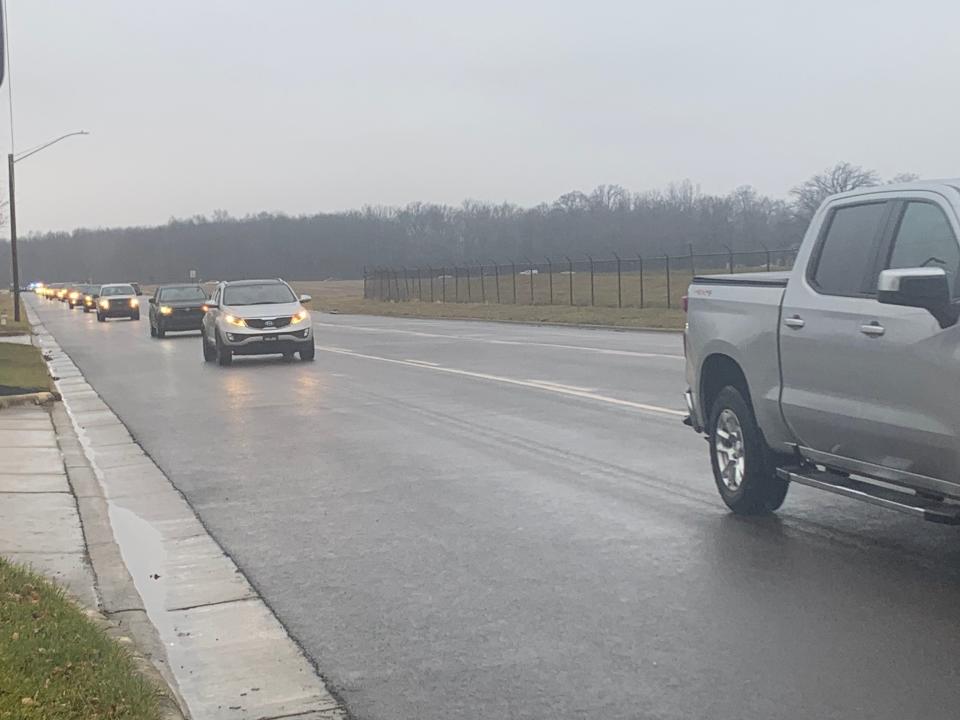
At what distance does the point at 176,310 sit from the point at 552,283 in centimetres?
3071

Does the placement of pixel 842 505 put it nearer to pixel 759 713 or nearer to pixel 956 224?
pixel 956 224

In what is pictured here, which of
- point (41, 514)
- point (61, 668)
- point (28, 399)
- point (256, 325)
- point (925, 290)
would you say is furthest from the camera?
point (256, 325)

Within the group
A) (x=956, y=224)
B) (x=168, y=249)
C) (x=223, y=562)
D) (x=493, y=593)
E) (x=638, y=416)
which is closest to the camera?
(x=956, y=224)

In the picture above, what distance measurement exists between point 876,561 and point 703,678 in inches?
87.1

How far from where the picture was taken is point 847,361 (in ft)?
22.0

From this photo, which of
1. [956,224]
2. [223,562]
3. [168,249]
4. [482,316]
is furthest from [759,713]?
[168,249]

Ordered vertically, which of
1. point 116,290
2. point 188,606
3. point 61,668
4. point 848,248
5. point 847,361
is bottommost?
point 188,606

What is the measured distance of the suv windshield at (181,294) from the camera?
1468 inches

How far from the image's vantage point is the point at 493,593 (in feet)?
21.5

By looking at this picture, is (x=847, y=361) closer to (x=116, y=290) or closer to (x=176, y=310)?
(x=176, y=310)

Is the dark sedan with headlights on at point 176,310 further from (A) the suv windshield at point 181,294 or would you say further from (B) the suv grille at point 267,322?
(B) the suv grille at point 267,322

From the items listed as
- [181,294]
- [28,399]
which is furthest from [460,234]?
[28,399]

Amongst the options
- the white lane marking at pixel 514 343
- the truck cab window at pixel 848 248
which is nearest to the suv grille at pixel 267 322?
the white lane marking at pixel 514 343

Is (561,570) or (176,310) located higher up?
(176,310)
